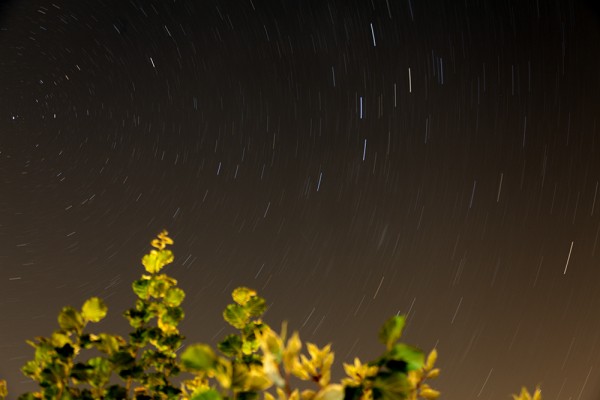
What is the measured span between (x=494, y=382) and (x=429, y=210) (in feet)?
2.80

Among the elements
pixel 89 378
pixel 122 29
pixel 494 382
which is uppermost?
pixel 122 29

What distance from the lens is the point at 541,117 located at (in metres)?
2.81

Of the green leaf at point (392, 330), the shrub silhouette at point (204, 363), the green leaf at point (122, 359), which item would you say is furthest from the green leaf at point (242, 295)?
the green leaf at point (392, 330)

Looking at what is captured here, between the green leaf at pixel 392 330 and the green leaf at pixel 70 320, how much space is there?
25 cm

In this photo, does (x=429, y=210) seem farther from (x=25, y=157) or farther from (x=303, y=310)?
(x=25, y=157)

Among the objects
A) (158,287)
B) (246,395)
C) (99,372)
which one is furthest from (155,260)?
(246,395)

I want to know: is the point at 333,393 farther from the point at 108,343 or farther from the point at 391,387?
the point at 108,343

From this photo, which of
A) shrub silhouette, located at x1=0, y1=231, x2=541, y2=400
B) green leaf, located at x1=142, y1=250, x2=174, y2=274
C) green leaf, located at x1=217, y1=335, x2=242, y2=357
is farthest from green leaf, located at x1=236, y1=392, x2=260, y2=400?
green leaf, located at x1=142, y1=250, x2=174, y2=274

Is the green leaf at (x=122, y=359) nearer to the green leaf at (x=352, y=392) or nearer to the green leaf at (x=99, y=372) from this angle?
the green leaf at (x=99, y=372)

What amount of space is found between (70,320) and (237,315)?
13 centimetres

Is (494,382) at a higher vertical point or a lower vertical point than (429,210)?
lower

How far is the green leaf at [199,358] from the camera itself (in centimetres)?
29

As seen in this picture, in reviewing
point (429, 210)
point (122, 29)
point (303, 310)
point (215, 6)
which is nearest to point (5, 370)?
point (303, 310)

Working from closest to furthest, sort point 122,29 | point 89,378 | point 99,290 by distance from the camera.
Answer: point 89,378
point 122,29
point 99,290
